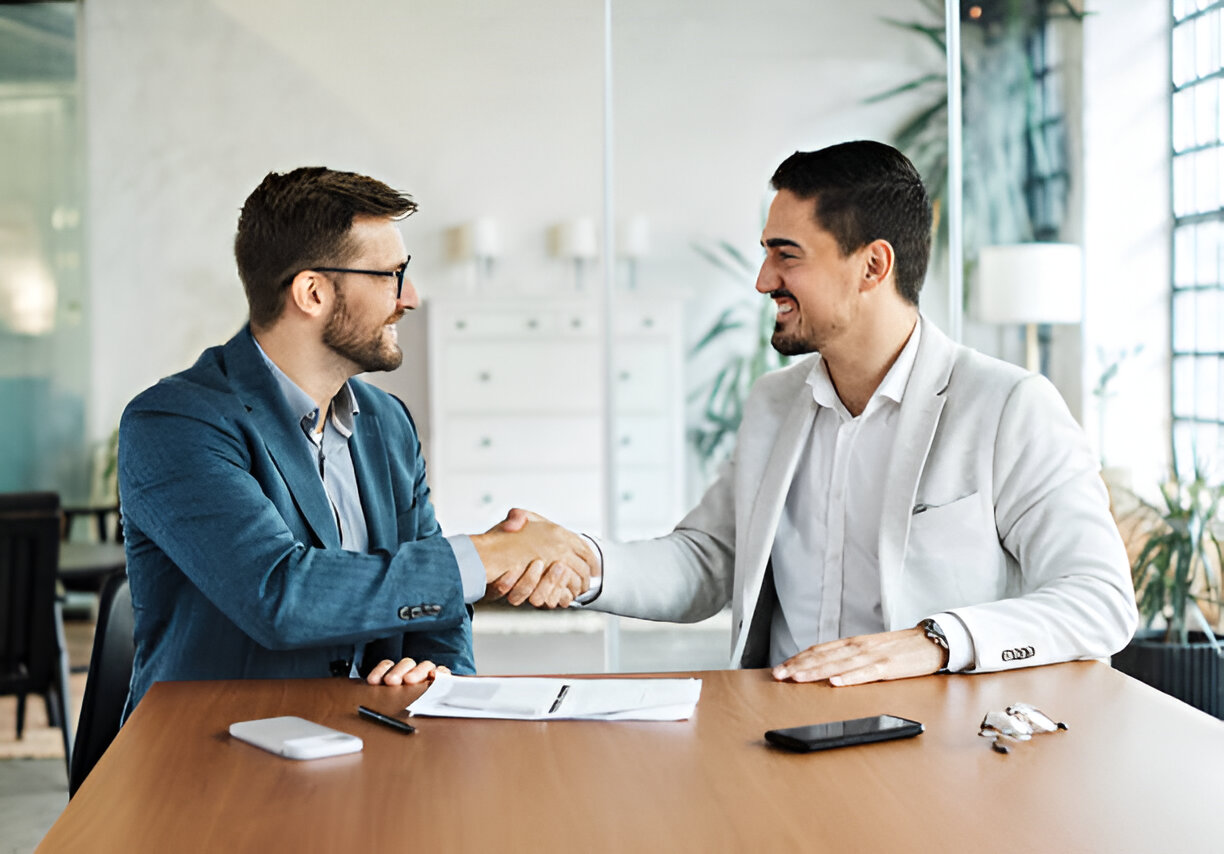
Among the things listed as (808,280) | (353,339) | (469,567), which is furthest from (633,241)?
(469,567)

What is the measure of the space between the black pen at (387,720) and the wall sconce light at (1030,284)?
11.1ft

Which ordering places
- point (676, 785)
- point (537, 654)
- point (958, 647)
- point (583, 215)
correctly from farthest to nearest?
point (583, 215), point (537, 654), point (958, 647), point (676, 785)

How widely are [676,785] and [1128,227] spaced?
383 centimetres

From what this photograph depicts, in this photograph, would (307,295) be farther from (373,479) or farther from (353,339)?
(373,479)

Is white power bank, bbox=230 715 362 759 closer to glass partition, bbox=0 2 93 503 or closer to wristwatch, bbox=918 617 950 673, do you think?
wristwatch, bbox=918 617 950 673

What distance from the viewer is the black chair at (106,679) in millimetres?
1863

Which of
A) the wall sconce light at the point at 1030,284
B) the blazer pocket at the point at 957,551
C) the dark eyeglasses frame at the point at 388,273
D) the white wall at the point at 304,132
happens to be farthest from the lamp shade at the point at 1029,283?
the dark eyeglasses frame at the point at 388,273

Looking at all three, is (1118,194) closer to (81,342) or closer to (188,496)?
(188,496)

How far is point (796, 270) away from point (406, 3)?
3715 mm

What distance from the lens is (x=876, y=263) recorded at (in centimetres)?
220

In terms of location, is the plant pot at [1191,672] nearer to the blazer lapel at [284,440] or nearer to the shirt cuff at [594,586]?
the shirt cuff at [594,586]

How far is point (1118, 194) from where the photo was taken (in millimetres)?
4449

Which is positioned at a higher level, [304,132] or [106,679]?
[304,132]

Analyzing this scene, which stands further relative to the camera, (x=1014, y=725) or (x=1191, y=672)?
(x=1191, y=672)
